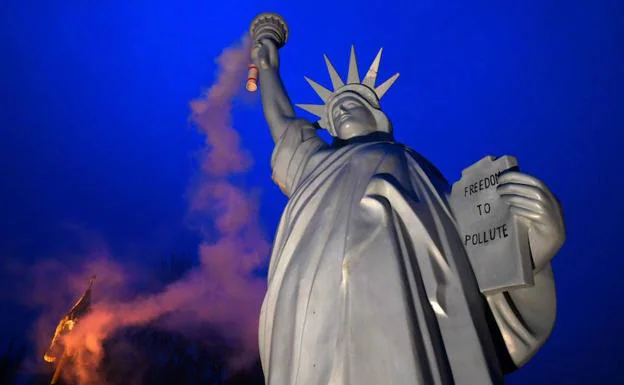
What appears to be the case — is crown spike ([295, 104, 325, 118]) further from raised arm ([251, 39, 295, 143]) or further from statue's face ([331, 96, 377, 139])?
statue's face ([331, 96, 377, 139])

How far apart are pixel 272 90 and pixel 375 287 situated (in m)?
2.50

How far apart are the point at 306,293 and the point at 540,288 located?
113cm

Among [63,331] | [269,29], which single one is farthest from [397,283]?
[63,331]

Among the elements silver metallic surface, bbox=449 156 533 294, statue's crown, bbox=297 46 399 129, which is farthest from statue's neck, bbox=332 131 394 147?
silver metallic surface, bbox=449 156 533 294

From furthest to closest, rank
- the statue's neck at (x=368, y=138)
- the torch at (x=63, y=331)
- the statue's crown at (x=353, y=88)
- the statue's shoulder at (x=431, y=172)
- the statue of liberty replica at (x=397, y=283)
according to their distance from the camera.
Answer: the torch at (x=63, y=331) < the statue's crown at (x=353, y=88) < the statue's neck at (x=368, y=138) < the statue's shoulder at (x=431, y=172) < the statue of liberty replica at (x=397, y=283)

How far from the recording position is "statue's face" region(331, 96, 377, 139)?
3.02 meters

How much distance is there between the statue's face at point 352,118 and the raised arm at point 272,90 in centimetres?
49

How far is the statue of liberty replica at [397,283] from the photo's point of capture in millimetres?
1584

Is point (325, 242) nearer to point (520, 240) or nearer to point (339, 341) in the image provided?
point (339, 341)

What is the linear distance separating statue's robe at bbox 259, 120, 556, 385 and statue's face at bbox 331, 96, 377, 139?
59 centimetres

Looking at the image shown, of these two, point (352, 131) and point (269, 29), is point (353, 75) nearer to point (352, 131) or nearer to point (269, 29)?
point (352, 131)

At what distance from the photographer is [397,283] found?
171cm

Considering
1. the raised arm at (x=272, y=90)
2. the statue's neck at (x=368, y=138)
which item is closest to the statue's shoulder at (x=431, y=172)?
the statue's neck at (x=368, y=138)

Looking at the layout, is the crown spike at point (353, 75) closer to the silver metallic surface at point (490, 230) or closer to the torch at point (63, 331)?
the silver metallic surface at point (490, 230)
